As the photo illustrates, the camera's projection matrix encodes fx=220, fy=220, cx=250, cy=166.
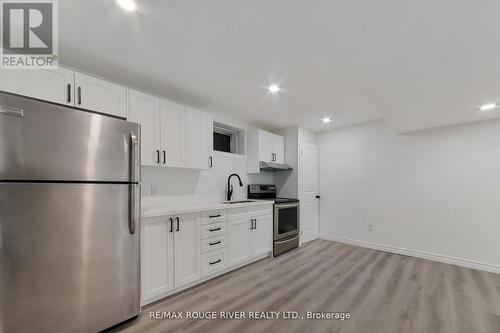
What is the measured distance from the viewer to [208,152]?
3.12 metres

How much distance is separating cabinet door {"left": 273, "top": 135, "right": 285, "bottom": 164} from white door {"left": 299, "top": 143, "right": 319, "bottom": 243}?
0.37 metres

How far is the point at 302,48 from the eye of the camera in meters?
1.84

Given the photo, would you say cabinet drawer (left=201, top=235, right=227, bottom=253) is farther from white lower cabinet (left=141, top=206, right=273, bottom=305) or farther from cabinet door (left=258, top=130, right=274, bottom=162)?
cabinet door (left=258, top=130, right=274, bottom=162)

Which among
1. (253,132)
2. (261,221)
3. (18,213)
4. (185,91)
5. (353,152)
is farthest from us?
(353,152)

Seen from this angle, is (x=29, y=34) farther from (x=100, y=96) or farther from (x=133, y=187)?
(x=133, y=187)

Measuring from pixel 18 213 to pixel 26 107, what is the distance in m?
0.69

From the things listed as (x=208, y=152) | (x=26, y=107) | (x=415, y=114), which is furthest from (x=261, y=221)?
(x=26, y=107)

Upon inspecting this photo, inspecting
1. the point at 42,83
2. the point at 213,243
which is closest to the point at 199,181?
the point at 213,243

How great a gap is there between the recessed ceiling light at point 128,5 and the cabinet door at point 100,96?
93 centimetres

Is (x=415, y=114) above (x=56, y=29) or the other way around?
the other way around

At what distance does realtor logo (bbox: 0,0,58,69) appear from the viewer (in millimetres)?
1489

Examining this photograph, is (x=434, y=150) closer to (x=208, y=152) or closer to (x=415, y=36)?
(x=415, y=36)

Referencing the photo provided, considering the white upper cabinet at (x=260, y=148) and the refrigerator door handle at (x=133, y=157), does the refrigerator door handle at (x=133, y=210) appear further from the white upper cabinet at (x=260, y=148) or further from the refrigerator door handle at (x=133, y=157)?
the white upper cabinet at (x=260, y=148)

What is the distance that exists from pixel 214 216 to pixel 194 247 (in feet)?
1.40
